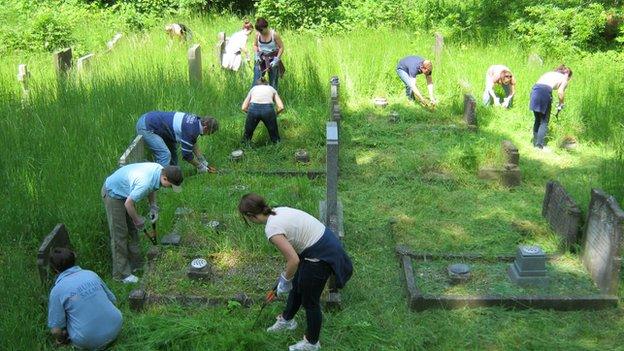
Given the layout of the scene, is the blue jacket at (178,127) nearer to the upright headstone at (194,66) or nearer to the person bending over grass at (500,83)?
the upright headstone at (194,66)

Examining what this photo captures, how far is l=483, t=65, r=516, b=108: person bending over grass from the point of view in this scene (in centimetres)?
1073

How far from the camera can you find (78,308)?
14.4ft

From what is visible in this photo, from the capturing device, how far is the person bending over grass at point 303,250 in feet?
13.8

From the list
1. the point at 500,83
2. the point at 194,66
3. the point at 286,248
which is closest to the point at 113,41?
the point at 194,66

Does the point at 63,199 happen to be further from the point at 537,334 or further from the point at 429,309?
the point at 537,334

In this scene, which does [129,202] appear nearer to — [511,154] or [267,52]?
[511,154]

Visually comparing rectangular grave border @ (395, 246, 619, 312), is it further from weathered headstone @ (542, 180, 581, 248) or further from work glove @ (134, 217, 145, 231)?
work glove @ (134, 217, 145, 231)

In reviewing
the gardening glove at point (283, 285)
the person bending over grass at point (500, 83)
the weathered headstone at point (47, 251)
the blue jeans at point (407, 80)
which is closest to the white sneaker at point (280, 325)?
the gardening glove at point (283, 285)

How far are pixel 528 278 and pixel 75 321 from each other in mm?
3971

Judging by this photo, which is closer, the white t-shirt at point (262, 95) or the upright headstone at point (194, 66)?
the white t-shirt at point (262, 95)

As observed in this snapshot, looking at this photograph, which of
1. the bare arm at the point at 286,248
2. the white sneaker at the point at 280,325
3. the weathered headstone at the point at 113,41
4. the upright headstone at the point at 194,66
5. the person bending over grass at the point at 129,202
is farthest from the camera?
the weathered headstone at the point at 113,41

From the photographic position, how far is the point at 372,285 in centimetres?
574

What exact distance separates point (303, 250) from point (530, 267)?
2479mm

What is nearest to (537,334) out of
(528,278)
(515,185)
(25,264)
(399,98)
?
(528,278)
